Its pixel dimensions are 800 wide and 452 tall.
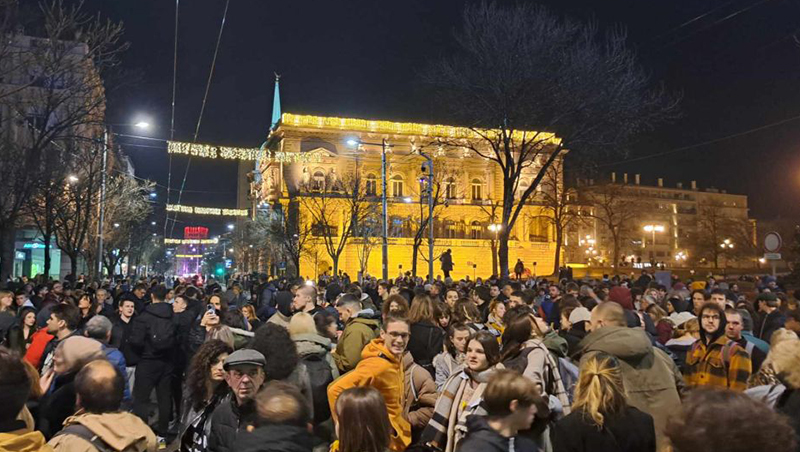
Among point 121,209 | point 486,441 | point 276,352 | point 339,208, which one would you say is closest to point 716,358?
point 486,441

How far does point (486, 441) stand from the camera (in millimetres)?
3117

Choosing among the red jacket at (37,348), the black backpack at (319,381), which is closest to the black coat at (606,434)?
the black backpack at (319,381)

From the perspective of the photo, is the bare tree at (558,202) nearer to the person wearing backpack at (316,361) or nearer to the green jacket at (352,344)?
the green jacket at (352,344)

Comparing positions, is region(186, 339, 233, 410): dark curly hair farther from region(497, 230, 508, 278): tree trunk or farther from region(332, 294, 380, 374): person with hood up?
region(497, 230, 508, 278): tree trunk

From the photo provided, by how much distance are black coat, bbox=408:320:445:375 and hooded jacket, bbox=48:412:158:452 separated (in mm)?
3429

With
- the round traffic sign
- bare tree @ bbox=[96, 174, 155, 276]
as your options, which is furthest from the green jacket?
bare tree @ bbox=[96, 174, 155, 276]

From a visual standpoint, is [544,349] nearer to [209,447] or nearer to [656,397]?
[656,397]

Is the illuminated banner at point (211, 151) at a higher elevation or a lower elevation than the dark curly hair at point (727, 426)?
higher

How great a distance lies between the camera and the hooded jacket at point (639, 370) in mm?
4637

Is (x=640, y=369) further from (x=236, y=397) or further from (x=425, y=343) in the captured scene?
(x=236, y=397)

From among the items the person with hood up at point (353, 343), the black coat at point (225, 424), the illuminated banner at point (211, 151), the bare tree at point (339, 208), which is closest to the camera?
the black coat at point (225, 424)

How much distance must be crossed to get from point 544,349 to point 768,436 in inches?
115

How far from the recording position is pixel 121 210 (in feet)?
131

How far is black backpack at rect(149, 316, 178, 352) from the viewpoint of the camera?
864cm
